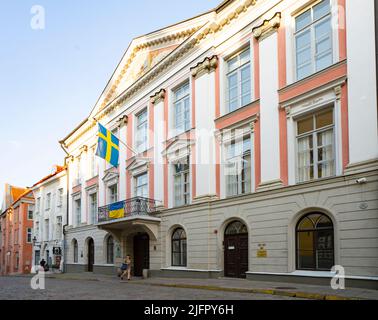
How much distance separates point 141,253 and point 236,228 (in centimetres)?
978

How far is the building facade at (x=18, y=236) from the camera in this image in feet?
195

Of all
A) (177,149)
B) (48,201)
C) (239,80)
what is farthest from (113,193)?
(48,201)

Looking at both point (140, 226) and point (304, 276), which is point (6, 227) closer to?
point (140, 226)

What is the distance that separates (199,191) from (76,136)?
67.5ft

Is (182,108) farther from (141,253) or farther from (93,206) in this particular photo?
(93,206)

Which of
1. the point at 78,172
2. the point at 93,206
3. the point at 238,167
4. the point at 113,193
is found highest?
the point at 78,172

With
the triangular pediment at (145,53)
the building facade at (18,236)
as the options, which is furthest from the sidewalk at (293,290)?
the building facade at (18,236)

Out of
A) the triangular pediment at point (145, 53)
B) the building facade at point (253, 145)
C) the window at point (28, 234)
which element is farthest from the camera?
the window at point (28, 234)

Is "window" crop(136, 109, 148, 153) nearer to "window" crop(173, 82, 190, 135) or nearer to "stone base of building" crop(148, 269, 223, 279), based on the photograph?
"window" crop(173, 82, 190, 135)

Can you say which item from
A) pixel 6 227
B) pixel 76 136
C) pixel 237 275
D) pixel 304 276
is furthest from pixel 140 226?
pixel 6 227

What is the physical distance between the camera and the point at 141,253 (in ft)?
96.5

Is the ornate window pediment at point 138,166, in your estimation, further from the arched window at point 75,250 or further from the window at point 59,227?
the window at point 59,227

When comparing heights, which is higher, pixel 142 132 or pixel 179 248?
pixel 142 132

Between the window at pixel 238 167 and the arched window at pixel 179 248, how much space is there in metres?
4.29
